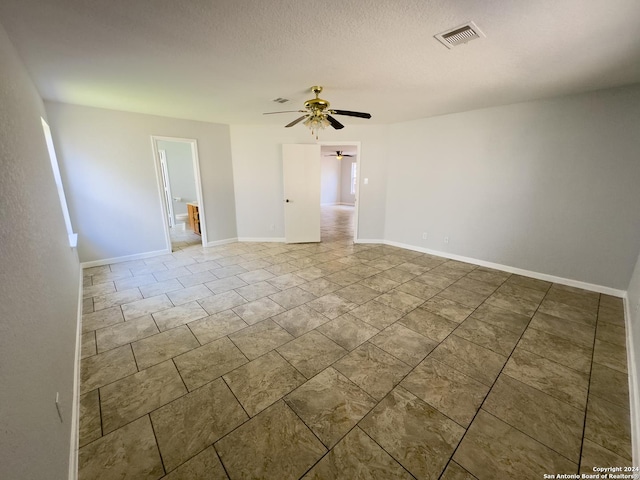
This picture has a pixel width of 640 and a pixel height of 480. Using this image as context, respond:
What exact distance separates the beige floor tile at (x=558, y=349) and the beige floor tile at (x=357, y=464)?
A: 5.53ft

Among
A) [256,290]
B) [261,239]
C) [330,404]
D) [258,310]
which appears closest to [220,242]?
[261,239]

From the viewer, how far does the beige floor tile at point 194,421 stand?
1.41m

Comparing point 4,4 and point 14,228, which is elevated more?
point 4,4

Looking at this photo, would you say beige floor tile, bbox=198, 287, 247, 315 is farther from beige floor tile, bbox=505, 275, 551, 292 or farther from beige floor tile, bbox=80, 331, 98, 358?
beige floor tile, bbox=505, 275, 551, 292

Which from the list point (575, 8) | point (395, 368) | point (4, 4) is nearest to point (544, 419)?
point (395, 368)

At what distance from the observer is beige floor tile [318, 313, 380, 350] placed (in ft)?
7.64

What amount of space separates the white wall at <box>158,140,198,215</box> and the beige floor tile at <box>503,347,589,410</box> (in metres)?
7.08

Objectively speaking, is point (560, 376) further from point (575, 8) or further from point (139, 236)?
point (139, 236)

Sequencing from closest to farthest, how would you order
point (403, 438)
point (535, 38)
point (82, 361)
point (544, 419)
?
point (403, 438), point (544, 419), point (535, 38), point (82, 361)

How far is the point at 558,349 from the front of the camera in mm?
Result: 2230

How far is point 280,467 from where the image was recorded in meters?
1.33

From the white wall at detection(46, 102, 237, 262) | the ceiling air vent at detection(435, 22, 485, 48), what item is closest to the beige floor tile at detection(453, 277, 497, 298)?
the ceiling air vent at detection(435, 22, 485, 48)

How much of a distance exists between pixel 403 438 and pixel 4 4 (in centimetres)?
348

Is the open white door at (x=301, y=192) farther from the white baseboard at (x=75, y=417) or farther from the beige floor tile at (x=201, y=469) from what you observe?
the beige floor tile at (x=201, y=469)
